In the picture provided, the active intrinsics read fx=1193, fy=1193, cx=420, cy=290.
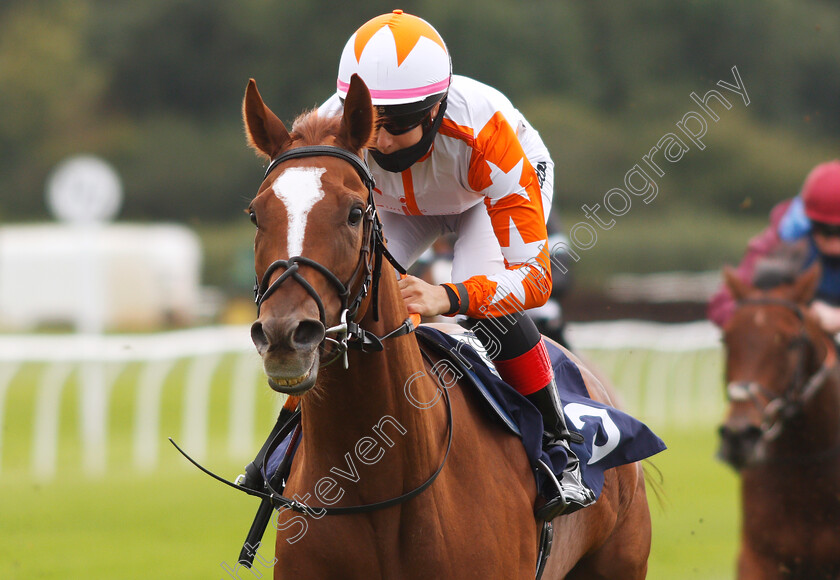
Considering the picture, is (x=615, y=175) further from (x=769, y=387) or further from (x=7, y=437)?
(x=769, y=387)

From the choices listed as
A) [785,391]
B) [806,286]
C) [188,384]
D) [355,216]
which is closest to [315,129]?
[355,216]

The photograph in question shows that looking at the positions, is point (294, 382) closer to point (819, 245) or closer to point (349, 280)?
point (349, 280)

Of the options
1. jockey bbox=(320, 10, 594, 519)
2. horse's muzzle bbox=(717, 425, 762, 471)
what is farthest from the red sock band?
horse's muzzle bbox=(717, 425, 762, 471)

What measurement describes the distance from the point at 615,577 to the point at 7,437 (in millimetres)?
7707

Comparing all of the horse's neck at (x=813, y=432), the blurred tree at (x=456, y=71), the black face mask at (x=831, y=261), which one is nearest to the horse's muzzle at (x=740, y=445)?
the horse's neck at (x=813, y=432)

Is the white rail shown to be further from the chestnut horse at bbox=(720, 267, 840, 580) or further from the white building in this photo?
the white building

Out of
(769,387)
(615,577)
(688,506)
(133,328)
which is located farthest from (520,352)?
(133,328)

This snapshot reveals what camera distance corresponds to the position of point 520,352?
11.3 ft

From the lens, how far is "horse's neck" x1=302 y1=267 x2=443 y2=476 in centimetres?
284

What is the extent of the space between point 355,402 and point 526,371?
0.76 meters

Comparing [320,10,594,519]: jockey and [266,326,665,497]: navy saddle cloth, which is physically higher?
[320,10,594,519]: jockey

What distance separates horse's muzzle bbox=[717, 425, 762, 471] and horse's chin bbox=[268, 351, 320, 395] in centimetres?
286

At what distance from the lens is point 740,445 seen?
193 inches

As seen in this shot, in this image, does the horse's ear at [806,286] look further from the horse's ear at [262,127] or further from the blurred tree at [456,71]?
the blurred tree at [456,71]
